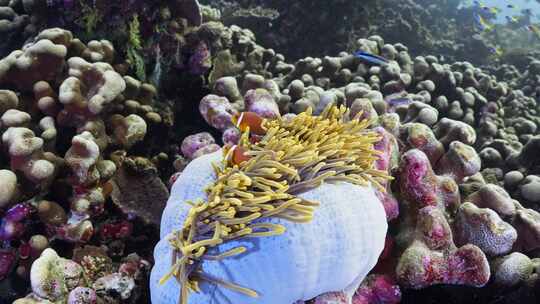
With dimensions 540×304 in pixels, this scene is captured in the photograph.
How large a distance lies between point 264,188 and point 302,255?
32 cm

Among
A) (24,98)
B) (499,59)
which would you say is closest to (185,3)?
(24,98)

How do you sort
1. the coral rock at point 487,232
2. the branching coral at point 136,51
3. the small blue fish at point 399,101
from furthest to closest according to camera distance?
1. the small blue fish at point 399,101
2. the branching coral at point 136,51
3. the coral rock at point 487,232

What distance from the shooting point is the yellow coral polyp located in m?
1.66

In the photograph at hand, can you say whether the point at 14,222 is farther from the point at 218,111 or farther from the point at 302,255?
the point at 302,255

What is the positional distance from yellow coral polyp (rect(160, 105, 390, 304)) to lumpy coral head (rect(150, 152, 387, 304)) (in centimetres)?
4

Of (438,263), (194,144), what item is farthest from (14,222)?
(438,263)

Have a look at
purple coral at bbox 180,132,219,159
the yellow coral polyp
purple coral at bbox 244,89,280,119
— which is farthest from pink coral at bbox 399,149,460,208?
purple coral at bbox 180,132,219,159

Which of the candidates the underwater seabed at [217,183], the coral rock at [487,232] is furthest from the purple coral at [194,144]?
the coral rock at [487,232]

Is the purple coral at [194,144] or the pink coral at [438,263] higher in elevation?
the purple coral at [194,144]

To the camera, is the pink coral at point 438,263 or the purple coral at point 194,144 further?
the purple coral at point 194,144

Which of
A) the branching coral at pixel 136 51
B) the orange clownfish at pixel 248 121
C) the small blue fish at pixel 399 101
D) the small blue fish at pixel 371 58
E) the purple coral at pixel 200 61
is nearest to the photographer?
the orange clownfish at pixel 248 121

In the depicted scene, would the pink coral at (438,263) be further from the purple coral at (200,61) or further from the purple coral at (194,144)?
the purple coral at (200,61)

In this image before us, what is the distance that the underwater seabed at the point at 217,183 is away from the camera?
1.72 m

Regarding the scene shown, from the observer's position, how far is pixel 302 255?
5.48 feet
